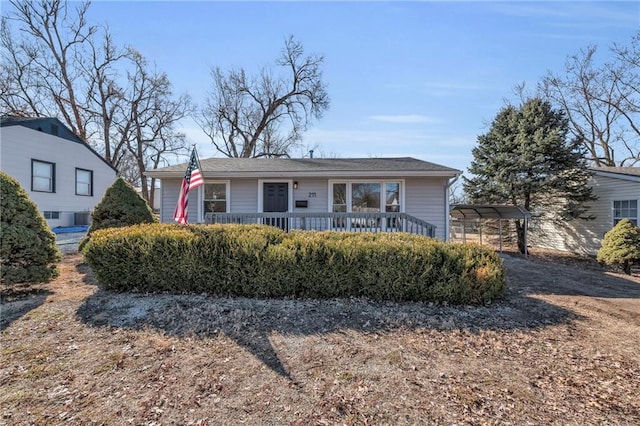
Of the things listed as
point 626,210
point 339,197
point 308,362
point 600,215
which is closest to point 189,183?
point 308,362

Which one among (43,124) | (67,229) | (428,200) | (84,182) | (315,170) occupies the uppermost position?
(43,124)

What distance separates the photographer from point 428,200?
9.95 meters

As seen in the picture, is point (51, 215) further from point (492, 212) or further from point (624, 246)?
point (624, 246)

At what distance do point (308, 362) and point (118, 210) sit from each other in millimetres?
6235

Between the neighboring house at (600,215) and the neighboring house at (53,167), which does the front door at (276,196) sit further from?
the neighboring house at (600,215)

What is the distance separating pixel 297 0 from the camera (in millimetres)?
7164

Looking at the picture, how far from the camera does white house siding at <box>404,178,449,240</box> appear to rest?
9891mm

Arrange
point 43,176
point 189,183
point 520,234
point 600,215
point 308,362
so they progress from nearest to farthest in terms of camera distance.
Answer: point 308,362, point 189,183, point 600,215, point 43,176, point 520,234

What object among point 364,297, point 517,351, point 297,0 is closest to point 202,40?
point 297,0

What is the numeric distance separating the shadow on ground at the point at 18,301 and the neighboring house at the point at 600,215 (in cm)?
1723

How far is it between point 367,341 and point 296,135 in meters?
26.4

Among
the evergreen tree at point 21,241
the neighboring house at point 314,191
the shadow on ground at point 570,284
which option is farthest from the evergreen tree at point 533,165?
the evergreen tree at point 21,241

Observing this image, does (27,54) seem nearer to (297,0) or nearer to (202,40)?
(202,40)

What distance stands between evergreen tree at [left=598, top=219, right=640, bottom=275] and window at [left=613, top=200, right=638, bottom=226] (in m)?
2.32
